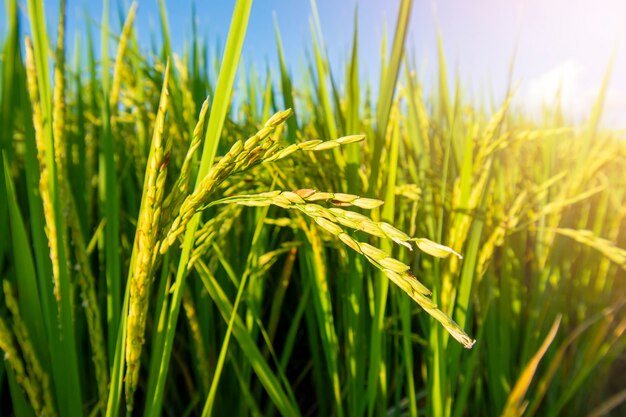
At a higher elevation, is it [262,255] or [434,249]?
[434,249]

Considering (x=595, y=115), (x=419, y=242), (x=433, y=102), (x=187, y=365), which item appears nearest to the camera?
(x=419, y=242)

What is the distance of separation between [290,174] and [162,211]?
411 mm

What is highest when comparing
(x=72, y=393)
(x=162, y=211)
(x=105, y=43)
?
(x=105, y=43)

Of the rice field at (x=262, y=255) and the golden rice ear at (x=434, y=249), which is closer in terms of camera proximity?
the golden rice ear at (x=434, y=249)

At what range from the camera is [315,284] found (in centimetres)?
92

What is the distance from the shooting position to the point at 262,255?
3.51 ft

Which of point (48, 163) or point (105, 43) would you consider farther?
point (105, 43)

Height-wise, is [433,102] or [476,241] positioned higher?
[433,102]

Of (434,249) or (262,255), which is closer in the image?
(434,249)

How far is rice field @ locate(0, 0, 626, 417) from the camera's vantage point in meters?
0.57

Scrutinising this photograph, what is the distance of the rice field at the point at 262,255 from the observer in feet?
1.86

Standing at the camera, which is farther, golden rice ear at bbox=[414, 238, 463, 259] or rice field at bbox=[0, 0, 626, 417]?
rice field at bbox=[0, 0, 626, 417]

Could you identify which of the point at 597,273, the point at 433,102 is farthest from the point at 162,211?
the point at 597,273

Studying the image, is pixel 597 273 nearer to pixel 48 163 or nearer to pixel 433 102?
pixel 433 102
